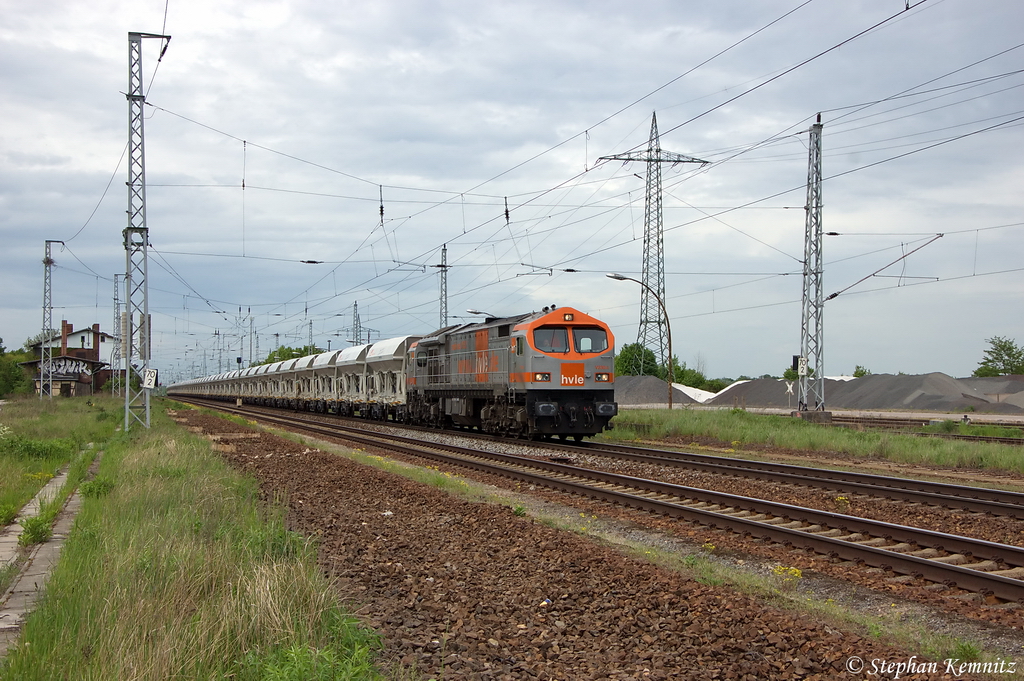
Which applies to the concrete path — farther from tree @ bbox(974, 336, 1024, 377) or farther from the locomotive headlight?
tree @ bbox(974, 336, 1024, 377)

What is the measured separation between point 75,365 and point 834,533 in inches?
3375

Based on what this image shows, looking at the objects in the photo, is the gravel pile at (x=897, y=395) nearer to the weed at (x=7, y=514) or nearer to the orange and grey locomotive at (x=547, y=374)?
the orange and grey locomotive at (x=547, y=374)

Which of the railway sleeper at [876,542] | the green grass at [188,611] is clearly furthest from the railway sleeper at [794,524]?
the green grass at [188,611]

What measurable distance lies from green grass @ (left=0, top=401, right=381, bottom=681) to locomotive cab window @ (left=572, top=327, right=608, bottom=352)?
15.3 m

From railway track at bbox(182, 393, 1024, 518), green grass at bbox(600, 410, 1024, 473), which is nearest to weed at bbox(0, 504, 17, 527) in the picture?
railway track at bbox(182, 393, 1024, 518)

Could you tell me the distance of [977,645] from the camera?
5863 millimetres

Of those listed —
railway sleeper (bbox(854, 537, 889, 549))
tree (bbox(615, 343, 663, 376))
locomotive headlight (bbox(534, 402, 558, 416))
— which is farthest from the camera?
tree (bbox(615, 343, 663, 376))

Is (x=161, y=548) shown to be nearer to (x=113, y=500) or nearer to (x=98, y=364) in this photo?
(x=113, y=500)

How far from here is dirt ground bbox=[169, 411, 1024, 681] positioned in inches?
206

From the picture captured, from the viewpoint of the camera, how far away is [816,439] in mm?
23547

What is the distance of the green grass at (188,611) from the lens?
4.58 m

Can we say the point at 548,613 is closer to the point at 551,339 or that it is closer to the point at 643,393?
the point at 551,339

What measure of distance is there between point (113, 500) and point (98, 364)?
87899 millimetres

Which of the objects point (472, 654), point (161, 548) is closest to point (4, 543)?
point (161, 548)
